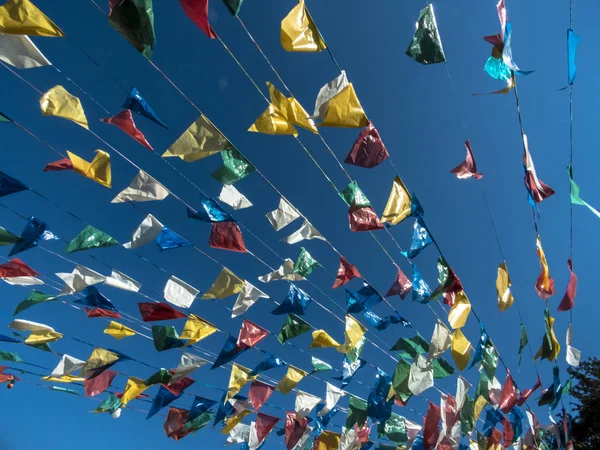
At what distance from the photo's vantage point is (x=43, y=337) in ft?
14.4

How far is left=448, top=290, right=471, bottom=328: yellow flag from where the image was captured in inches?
165

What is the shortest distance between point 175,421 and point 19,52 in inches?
180

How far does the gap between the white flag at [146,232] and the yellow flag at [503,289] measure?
3.84m

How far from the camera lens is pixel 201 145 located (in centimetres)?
299

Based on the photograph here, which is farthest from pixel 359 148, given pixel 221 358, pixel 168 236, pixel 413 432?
pixel 413 432

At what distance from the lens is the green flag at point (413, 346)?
181 inches

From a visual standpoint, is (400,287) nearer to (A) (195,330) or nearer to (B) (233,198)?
(B) (233,198)

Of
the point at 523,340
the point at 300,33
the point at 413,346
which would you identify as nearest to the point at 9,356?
the point at 413,346

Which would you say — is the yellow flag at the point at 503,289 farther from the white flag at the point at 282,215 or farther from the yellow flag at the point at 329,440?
the yellow flag at the point at 329,440

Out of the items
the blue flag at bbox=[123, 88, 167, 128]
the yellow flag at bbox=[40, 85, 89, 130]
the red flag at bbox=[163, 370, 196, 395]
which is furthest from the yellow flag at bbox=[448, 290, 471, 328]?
the yellow flag at bbox=[40, 85, 89, 130]

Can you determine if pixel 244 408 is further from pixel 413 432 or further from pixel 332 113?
pixel 332 113

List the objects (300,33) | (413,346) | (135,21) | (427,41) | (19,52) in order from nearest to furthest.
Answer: (135,21)
(19,52)
(300,33)
(427,41)
(413,346)

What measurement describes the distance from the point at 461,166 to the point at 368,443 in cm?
416

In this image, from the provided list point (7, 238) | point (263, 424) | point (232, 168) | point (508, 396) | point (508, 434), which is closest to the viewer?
point (232, 168)
